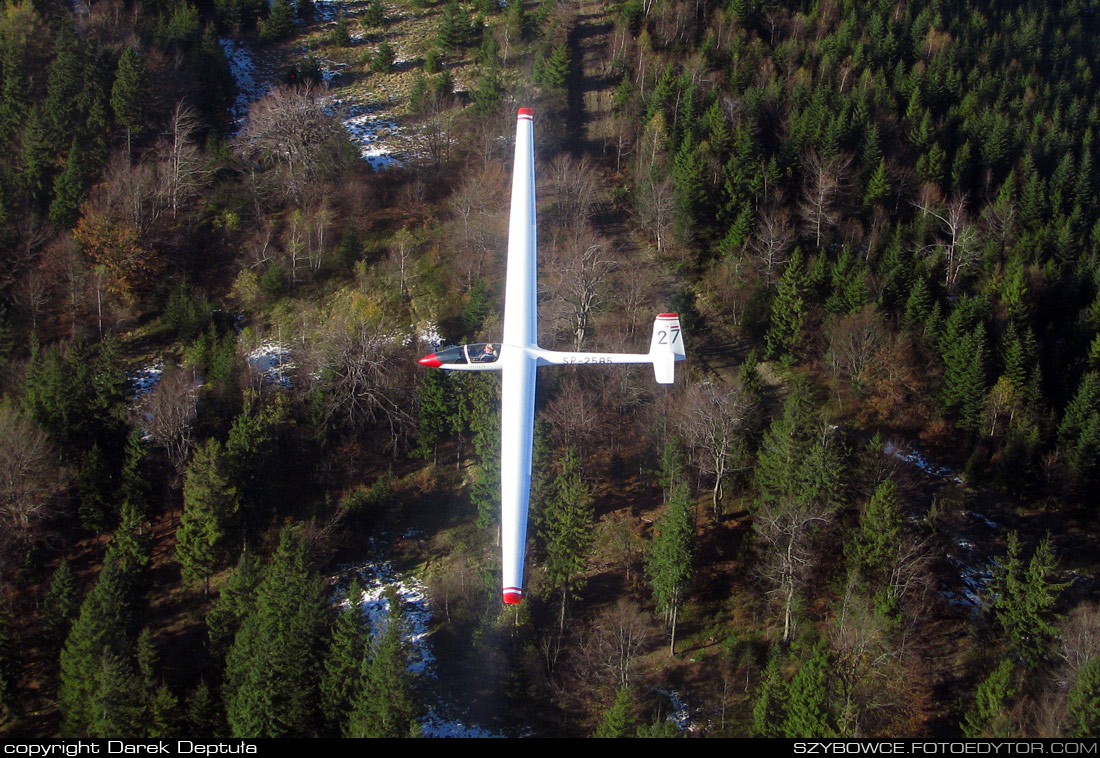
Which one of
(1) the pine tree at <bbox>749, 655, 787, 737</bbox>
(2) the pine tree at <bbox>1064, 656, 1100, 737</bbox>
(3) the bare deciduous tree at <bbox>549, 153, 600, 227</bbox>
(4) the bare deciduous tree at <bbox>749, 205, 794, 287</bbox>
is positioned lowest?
(1) the pine tree at <bbox>749, 655, 787, 737</bbox>

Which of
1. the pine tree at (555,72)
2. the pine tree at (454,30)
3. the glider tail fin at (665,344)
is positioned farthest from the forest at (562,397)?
the glider tail fin at (665,344)

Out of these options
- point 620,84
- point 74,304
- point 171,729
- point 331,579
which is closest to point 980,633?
point 331,579

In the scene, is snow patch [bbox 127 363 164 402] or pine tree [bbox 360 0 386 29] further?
pine tree [bbox 360 0 386 29]

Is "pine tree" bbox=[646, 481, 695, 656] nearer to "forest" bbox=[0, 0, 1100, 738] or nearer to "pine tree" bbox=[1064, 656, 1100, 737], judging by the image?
"forest" bbox=[0, 0, 1100, 738]

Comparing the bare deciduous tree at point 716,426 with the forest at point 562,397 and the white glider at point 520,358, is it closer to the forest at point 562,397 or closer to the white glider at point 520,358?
the forest at point 562,397

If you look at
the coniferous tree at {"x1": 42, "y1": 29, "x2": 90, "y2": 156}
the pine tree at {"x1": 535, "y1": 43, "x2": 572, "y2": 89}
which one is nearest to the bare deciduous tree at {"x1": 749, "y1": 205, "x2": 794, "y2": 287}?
the pine tree at {"x1": 535, "y1": 43, "x2": 572, "y2": 89}

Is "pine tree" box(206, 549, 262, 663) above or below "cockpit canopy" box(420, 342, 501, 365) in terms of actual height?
below
